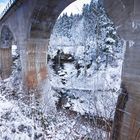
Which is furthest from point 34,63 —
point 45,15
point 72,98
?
point 72,98

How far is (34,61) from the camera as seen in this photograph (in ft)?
33.1

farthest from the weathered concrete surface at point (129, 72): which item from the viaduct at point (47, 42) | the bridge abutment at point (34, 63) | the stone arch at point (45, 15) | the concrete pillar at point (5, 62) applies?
the concrete pillar at point (5, 62)

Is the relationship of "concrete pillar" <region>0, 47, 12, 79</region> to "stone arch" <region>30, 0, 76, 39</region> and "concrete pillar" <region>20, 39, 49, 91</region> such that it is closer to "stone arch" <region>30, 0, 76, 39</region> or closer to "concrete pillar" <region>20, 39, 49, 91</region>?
"concrete pillar" <region>20, 39, 49, 91</region>

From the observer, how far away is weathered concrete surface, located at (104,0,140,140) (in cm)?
424

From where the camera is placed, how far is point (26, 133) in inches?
250

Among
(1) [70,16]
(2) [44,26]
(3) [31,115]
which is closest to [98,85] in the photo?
(2) [44,26]

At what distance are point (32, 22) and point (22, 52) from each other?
1.78 meters

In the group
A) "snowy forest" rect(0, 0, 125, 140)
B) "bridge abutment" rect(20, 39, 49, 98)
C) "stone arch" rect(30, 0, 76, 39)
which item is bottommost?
"snowy forest" rect(0, 0, 125, 140)

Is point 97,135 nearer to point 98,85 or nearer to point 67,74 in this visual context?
point 98,85

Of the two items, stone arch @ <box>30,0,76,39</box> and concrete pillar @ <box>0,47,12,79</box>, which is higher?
stone arch @ <box>30,0,76,39</box>

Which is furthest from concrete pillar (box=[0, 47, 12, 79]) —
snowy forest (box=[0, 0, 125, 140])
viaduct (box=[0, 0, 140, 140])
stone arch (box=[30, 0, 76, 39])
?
stone arch (box=[30, 0, 76, 39])

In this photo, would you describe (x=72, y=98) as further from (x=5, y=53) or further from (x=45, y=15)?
(x=5, y=53)

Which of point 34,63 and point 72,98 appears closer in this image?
point 34,63

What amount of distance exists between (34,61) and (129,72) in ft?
20.9
